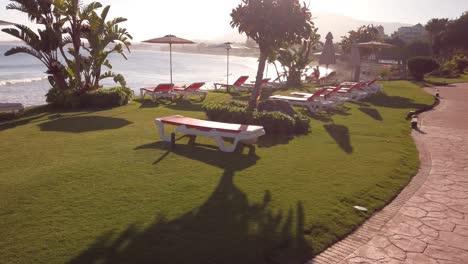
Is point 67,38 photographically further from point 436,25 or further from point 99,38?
point 436,25

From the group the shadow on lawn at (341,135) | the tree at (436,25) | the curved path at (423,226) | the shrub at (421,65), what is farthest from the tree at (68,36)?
the tree at (436,25)

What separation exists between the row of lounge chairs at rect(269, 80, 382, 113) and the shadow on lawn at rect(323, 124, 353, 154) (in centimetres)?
238

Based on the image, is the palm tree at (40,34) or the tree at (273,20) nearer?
the tree at (273,20)

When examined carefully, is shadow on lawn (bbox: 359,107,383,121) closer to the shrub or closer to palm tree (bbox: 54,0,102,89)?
palm tree (bbox: 54,0,102,89)

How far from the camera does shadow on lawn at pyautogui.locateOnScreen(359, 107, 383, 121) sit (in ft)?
43.6

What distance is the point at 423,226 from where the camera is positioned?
16.4 ft

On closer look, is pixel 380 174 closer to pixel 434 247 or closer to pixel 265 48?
pixel 434 247

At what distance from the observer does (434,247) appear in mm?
4477

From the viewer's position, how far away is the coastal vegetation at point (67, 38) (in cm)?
1425

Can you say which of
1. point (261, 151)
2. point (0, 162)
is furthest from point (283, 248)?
point (0, 162)

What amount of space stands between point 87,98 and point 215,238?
12428 millimetres

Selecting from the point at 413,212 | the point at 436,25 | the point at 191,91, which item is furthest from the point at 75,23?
the point at 436,25

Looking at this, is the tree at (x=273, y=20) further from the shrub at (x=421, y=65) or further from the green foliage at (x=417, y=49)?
the green foliage at (x=417, y=49)

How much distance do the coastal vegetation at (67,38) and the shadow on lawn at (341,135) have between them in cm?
978
